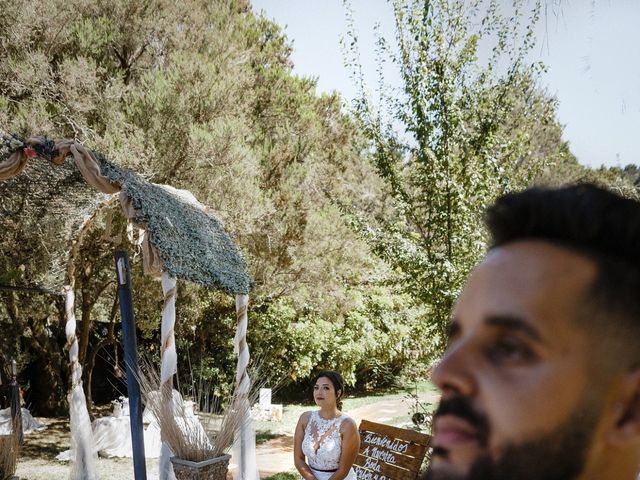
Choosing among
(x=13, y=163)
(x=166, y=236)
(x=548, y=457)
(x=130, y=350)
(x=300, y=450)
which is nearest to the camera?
(x=548, y=457)

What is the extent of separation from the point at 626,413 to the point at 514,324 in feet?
0.31

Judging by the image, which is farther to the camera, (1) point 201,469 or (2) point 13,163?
(2) point 13,163

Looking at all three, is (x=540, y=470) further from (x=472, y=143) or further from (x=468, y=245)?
(x=472, y=143)

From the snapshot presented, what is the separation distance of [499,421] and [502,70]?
223 inches

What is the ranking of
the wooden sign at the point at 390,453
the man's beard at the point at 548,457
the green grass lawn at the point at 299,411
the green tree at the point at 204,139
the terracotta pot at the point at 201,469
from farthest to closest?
1. the green grass lawn at the point at 299,411
2. the green tree at the point at 204,139
3. the wooden sign at the point at 390,453
4. the terracotta pot at the point at 201,469
5. the man's beard at the point at 548,457

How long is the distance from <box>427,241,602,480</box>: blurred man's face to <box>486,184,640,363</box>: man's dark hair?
12mm

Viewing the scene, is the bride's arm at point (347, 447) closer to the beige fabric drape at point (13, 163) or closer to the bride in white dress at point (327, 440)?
the bride in white dress at point (327, 440)

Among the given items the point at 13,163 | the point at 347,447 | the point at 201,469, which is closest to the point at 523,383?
the point at 347,447

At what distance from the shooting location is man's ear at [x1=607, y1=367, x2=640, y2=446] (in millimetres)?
402

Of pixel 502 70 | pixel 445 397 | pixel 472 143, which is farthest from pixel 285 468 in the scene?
pixel 445 397

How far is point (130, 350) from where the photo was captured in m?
4.45

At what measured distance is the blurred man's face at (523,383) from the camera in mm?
389

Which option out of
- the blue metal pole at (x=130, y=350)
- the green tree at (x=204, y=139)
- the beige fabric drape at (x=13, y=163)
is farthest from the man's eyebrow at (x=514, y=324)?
the green tree at (x=204, y=139)

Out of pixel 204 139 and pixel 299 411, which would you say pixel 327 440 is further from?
pixel 299 411
